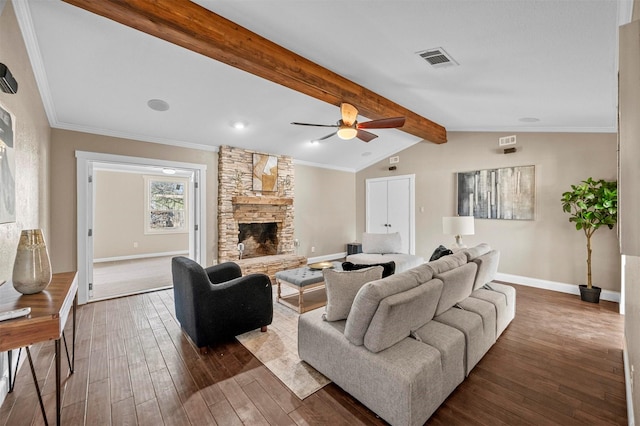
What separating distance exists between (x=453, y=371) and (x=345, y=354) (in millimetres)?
816

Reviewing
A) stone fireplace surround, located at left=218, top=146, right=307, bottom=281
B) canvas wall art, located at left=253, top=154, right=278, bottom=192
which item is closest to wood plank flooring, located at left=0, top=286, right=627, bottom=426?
stone fireplace surround, located at left=218, top=146, right=307, bottom=281

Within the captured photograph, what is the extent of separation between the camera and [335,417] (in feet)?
6.15

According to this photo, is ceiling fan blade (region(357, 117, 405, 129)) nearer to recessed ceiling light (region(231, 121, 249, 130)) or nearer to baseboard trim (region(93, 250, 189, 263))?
recessed ceiling light (region(231, 121, 249, 130))

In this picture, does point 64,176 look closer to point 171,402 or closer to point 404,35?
point 171,402

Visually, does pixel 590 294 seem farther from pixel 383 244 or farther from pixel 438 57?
pixel 438 57

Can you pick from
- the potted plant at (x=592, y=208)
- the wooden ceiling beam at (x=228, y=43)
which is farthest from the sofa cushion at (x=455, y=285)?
the potted plant at (x=592, y=208)

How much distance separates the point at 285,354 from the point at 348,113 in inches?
115

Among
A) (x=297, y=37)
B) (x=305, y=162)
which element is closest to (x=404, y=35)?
(x=297, y=37)

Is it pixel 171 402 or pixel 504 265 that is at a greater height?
pixel 504 265

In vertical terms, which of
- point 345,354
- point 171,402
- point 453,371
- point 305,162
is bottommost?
point 171,402

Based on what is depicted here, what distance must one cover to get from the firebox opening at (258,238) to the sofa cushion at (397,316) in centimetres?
454

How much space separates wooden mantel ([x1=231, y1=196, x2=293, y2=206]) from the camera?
5.44 meters

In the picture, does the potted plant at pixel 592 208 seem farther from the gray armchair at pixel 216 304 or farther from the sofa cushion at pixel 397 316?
the gray armchair at pixel 216 304

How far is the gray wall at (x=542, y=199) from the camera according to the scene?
14.0ft
